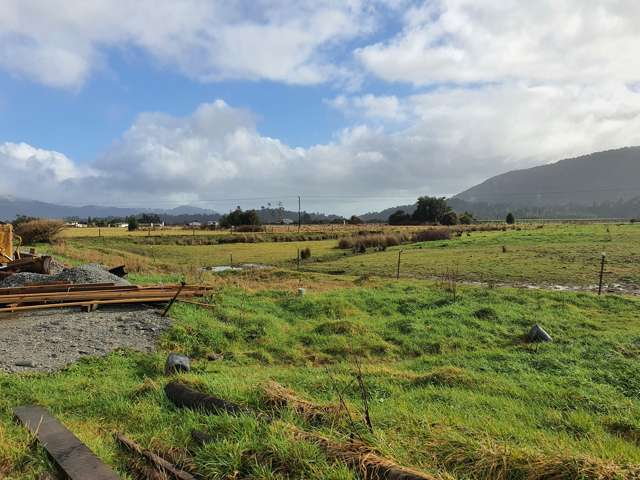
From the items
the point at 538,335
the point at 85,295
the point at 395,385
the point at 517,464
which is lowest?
the point at 538,335

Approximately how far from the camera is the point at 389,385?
7.00 metres

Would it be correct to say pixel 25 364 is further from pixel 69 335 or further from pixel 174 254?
pixel 174 254

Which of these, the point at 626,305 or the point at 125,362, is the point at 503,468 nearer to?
the point at 125,362

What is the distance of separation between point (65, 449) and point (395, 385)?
4701mm

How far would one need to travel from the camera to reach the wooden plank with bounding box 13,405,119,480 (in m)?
3.40

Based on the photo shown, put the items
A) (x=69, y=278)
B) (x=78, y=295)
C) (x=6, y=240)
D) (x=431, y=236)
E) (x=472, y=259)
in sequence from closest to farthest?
(x=78, y=295)
(x=69, y=278)
(x=6, y=240)
(x=472, y=259)
(x=431, y=236)

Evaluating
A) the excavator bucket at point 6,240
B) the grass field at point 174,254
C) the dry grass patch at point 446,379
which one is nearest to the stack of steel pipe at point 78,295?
the dry grass patch at point 446,379

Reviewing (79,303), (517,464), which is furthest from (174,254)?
(517,464)

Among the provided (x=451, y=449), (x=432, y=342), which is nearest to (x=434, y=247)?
(x=432, y=342)

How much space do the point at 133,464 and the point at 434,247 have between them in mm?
41947

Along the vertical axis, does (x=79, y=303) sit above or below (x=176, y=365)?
above

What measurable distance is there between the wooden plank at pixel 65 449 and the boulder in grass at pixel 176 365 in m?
3.02

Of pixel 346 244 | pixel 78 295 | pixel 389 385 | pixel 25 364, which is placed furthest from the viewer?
pixel 346 244

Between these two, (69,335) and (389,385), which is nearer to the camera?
(389,385)
